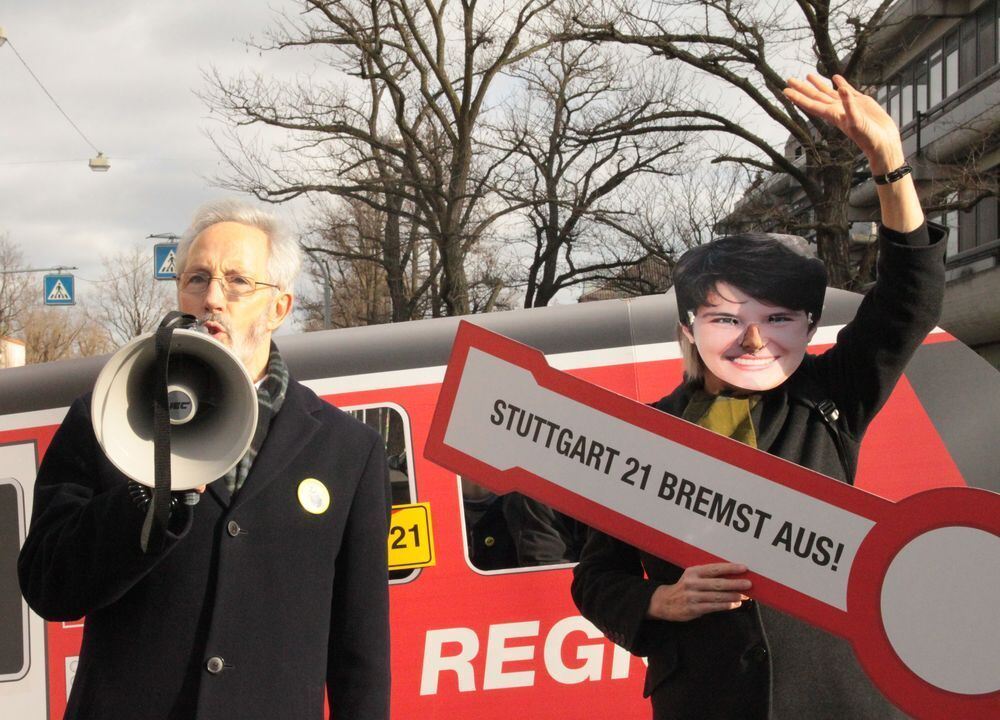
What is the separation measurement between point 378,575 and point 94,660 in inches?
23.9

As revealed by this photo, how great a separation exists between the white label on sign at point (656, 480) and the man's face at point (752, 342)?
0.26m

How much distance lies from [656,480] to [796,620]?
439mm

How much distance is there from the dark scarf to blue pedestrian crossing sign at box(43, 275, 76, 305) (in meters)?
24.3

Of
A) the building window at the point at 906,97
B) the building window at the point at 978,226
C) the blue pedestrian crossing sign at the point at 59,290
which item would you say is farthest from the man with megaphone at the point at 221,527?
the building window at the point at 906,97

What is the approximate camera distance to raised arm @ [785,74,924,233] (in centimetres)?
201

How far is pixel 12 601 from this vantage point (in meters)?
4.68

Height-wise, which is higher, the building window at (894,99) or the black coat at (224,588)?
the building window at (894,99)

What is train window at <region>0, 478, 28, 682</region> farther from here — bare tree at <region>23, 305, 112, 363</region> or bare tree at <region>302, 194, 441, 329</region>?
bare tree at <region>23, 305, 112, 363</region>

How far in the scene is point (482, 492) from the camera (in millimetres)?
4465

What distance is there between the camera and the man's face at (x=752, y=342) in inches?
85.4

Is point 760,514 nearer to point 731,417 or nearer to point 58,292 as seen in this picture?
point 731,417

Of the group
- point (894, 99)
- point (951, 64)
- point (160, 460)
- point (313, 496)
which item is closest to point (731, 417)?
point (313, 496)

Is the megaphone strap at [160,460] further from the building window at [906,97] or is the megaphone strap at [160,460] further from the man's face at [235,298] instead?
the building window at [906,97]

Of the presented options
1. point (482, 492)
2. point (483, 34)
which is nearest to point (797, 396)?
point (482, 492)
